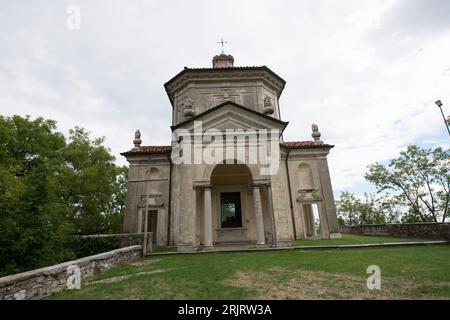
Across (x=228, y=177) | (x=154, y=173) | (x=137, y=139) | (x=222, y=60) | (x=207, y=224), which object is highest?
(x=222, y=60)

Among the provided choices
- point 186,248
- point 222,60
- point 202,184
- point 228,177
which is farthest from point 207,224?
point 222,60

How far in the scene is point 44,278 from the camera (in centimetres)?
507

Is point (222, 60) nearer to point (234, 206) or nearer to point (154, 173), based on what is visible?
point (154, 173)

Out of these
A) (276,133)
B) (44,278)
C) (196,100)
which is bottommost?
(44,278)

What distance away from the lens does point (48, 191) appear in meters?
7.36

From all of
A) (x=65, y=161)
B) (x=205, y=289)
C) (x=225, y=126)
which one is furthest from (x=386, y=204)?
(x=65, y=161)

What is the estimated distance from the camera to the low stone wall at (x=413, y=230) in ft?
38.8

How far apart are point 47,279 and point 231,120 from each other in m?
10.3

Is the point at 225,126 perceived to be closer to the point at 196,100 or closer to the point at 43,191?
the point at 196,100

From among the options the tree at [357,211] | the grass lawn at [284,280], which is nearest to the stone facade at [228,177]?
the grass lawn at [284,280]

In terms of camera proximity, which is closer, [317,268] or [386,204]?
[317,268]

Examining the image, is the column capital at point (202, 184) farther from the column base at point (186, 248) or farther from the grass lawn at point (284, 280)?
the grass lawn at point (284, 280)

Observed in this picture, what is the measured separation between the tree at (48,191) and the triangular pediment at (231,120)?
7.08 m

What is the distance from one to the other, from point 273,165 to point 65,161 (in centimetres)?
1933
